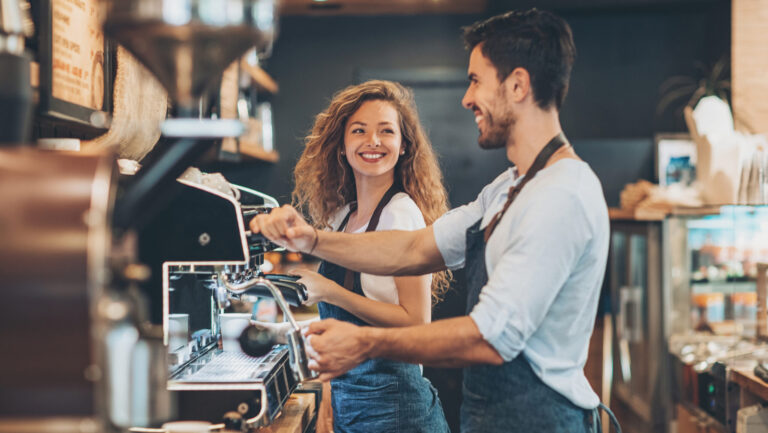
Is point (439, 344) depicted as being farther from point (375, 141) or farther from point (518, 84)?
point (375, 141)

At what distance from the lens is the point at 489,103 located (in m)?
1.51

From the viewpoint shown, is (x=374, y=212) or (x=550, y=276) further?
(x=374, y=212)

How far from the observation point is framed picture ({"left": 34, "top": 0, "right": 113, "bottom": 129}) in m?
1.33

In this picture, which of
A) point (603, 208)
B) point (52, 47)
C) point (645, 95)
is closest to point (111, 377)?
point (52, 47)

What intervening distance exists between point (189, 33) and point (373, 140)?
1236mm

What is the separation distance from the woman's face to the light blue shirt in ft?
2.26

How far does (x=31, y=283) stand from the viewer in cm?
73

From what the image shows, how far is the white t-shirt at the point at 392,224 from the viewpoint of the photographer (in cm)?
189

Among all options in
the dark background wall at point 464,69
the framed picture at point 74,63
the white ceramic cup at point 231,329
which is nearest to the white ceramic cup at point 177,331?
the white ceramic cup at point 231,329

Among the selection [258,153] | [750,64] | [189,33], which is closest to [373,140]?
[189,33]

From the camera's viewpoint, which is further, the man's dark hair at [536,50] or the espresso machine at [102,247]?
the man's dark hair at [536,50]

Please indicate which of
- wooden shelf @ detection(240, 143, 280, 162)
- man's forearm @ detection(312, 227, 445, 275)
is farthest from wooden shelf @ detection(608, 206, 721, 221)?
wooden shelf @ detection(240, 143, 280, 162)

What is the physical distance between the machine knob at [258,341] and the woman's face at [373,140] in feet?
1.96

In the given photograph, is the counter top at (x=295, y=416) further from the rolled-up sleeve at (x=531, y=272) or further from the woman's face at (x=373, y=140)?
the woman's face at (x=373, y=140)
